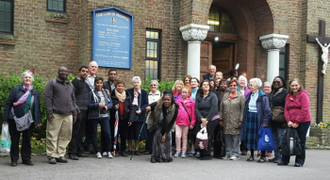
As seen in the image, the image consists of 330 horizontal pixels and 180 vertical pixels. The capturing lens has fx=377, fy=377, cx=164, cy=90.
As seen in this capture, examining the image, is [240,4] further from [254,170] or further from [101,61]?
[254,170]

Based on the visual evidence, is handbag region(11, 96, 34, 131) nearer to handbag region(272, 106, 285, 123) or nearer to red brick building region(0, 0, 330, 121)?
red brick building region(0, 0, 330, 121)

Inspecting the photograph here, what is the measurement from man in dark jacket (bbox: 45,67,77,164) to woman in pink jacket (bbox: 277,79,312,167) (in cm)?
445

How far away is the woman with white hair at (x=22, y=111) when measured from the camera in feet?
22.8

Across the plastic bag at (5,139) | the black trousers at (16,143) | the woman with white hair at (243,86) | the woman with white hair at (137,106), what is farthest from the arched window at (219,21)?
the plastic bag at (5,139)

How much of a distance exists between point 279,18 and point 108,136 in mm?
9053

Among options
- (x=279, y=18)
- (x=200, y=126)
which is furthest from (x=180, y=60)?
(x=200, y=126)

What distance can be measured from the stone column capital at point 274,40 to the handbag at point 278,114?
638 cm

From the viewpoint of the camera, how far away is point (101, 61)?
38.9 feet

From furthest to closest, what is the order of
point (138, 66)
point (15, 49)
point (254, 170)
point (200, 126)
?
1. point (138, 66)
2. point (15, 49)
3. point (200, 126)
4. point (254, 170)

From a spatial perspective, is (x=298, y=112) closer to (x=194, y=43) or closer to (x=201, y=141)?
(x=201, y=141)

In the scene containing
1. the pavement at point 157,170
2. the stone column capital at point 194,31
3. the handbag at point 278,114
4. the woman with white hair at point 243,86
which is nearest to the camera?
the pavement at point 157,170

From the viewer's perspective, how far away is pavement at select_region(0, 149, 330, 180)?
6.32m

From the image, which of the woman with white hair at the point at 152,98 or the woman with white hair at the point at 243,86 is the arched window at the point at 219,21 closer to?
the woman with white hair at the point at 243,86

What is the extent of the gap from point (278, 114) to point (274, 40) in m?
6.49
